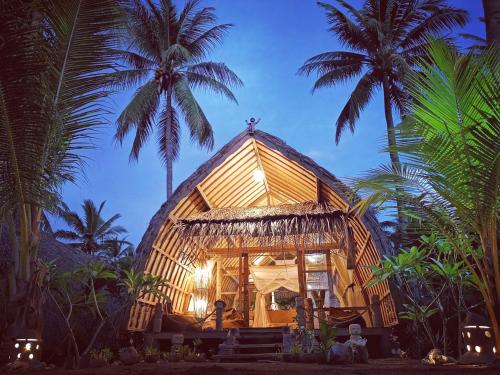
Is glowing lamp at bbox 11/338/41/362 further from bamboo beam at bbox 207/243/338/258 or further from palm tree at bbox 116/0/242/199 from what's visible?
palm tree at bbox 116/0/242/199

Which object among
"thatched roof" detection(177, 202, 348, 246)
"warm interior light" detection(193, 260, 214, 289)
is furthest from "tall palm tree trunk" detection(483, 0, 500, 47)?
"warm interior light" detection(193, 260, 214, 289)

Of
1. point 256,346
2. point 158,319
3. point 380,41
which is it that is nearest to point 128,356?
point 158,319

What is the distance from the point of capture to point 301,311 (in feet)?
23.6

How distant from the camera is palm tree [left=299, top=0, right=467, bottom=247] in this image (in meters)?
14.3

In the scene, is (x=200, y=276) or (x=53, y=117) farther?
(x=200, y=276)

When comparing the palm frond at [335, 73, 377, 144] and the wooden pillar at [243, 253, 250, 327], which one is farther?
the palm frond at [335, 73, 377, 144]

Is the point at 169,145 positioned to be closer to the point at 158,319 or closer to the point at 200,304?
the point at 200,304

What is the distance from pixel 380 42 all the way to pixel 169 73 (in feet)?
25.2

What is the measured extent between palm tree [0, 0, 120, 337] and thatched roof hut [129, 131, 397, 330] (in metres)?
4.11

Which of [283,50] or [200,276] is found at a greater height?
[283,50]

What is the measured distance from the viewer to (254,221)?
26.9ft

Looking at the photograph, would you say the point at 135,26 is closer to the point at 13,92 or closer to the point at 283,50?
the point at 13,92

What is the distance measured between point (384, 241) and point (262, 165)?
3570 mm

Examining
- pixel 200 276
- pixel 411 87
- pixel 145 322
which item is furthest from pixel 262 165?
pixel 411 87
